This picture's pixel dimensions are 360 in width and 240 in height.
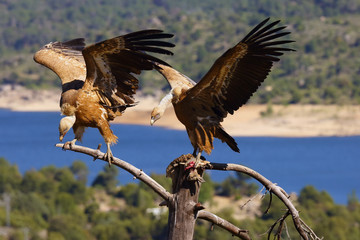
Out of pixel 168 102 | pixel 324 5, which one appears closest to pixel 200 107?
pixel 168 102

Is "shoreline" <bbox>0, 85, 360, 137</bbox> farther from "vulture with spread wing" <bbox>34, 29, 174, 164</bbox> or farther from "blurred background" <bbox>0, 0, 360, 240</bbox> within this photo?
"vulture with spread wing" <bbox>34, 29, 174, 164</bbox>

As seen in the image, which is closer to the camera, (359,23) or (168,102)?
(168,102)

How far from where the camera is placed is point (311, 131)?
8931cm

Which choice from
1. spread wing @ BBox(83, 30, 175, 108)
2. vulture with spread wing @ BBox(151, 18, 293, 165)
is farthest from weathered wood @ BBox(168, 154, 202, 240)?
spread wing @ BBox(83, 30, 175, 108)

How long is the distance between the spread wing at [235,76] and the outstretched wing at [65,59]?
2188mm

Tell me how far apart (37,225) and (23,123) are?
8370 centimetres

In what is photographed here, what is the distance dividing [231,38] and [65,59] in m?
112

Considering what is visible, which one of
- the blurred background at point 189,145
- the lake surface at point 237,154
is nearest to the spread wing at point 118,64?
the blurred background at point 189,145

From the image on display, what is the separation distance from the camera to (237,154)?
79438 millimetres

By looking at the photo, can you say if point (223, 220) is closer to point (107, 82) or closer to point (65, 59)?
point (107, 82)

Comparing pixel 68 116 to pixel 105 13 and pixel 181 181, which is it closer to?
pixel 181 181

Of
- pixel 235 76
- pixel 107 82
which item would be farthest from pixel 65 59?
pixel 235 76

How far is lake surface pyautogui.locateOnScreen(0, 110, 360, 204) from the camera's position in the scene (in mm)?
67500

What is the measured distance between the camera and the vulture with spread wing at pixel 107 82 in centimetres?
847
